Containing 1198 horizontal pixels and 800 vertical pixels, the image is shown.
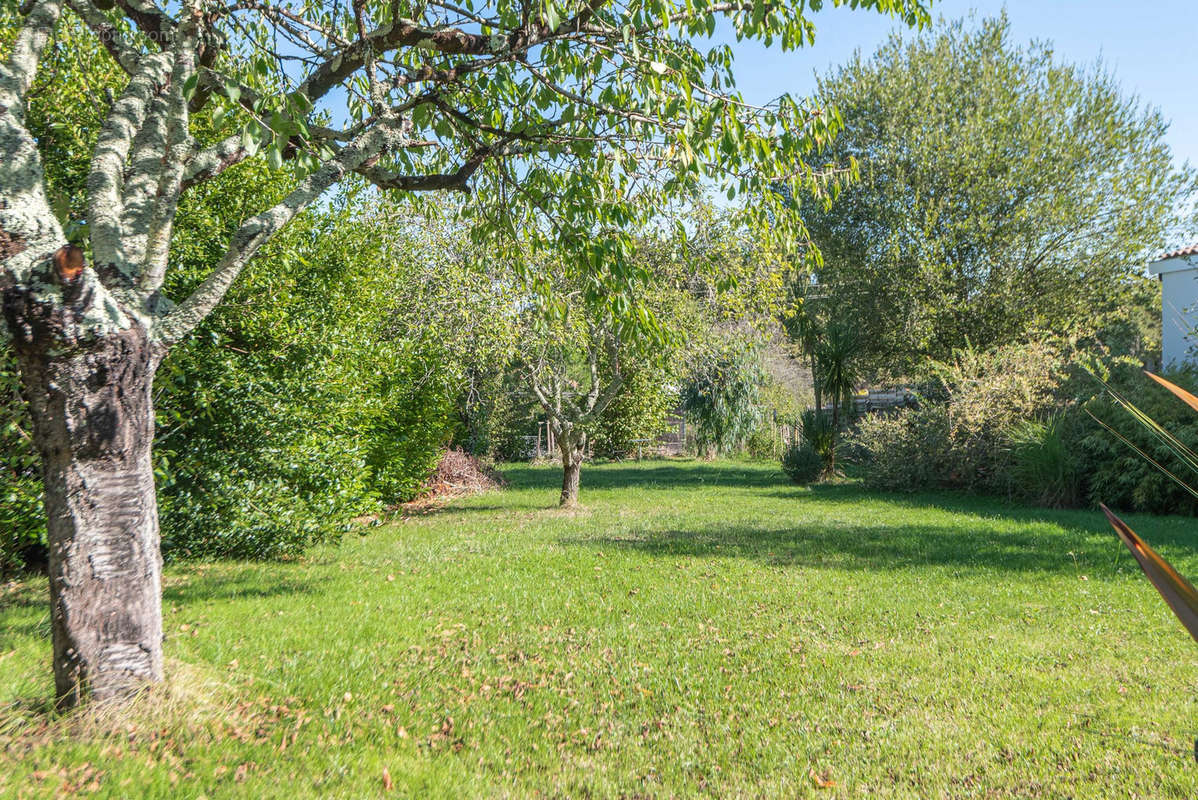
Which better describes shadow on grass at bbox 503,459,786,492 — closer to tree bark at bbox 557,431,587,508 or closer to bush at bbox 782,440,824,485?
bush at bbox 782,440,824,485

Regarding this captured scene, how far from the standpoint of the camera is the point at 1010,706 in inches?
167

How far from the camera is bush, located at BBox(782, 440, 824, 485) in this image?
1881 cm

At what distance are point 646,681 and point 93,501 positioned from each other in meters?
3.16

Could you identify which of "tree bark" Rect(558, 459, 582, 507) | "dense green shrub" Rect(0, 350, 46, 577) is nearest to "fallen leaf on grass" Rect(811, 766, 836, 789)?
"dense green shrub" Rect(0, 350, 46, 577)

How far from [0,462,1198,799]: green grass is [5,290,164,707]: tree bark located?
0.92 ft

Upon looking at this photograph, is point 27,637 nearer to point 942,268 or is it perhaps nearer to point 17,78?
point 17,78

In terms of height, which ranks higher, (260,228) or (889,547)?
(260,228)

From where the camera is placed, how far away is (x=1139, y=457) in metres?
13.1

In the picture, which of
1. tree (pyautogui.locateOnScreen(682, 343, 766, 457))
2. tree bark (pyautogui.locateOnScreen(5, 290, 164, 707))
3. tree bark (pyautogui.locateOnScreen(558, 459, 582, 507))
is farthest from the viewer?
tree (pyautogui.locateOnScreen(682, 343, 766, 457))

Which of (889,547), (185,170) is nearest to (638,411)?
(889,547)

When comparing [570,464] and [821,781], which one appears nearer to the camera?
[821,781]

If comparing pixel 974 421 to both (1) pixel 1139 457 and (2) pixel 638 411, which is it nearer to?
(1) pixel 1139 457

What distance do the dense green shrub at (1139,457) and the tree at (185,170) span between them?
10.1 meters

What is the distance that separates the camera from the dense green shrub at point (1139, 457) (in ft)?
40.5
